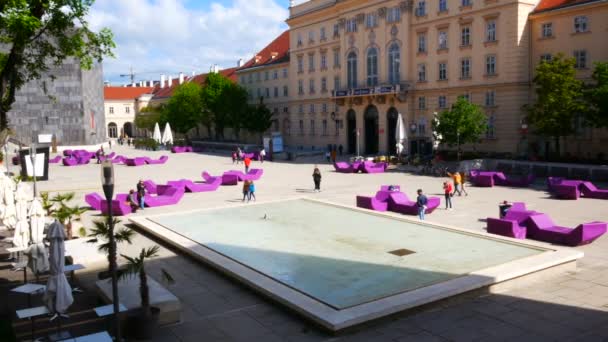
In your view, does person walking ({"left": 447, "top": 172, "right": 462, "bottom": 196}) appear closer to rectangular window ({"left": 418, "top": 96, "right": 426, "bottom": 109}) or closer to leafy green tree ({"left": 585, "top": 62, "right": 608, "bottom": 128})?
leafy green tree ({"left": 585, "top": 62, "right": 608, "bottom": 128})

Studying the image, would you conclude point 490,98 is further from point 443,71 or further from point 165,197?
point 165,197

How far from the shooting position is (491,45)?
43.0m

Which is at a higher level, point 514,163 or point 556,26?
point 556,26

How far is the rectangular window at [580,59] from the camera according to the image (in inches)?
1507

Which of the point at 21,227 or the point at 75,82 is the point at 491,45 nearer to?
the point at 21,227

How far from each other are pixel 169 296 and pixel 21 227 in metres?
5.95

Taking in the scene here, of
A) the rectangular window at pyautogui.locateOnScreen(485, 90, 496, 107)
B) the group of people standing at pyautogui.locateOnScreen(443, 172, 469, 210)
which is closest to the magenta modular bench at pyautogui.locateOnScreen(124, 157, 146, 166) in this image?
the rectangular window at pyautogui.locateOnScreen(485, 90, 496, 107)

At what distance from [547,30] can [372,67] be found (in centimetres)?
1731

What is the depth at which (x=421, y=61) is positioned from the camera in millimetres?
49125

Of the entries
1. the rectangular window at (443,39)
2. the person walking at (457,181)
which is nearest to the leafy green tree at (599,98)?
the person walking at (457,181)

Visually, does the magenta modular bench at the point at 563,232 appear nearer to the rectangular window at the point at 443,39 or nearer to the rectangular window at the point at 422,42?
the rectangular window at the point at 443,39

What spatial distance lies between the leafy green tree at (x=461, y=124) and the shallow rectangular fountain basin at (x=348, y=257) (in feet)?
62.8

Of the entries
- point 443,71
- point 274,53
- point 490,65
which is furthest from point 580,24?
point 274,53

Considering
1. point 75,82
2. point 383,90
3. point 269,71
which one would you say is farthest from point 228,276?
point 75,82
